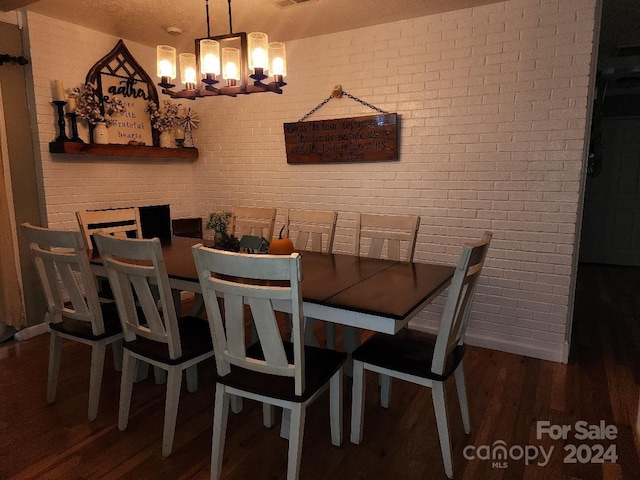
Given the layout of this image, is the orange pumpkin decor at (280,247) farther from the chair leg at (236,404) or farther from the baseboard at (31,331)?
the baseboard at (31,331)

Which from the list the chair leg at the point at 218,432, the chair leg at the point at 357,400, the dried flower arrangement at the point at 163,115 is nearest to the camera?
the chair leg at the point at 218,432

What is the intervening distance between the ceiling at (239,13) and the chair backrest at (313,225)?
1.38 metres

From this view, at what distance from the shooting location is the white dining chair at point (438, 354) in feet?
5.59

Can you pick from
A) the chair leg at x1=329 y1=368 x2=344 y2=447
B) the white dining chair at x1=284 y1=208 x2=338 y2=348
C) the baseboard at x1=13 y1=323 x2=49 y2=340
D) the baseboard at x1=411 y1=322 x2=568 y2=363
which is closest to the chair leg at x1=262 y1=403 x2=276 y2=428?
the chair leg at x1=329 y1=368 x2=344 y2=447

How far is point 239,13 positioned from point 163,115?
140 cm

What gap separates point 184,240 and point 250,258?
1.77 metres

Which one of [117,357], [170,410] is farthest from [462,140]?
[117,357]

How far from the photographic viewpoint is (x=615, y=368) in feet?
9.06

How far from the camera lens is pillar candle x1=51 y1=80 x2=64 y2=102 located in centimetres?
318

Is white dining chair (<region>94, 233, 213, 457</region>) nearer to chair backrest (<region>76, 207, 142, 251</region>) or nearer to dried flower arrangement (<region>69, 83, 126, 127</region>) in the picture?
chair backrest (<region>76, 207, 142, 251</region>)

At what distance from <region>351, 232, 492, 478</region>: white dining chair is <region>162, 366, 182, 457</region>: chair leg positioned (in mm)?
808

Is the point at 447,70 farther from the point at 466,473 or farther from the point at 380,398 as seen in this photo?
the point at 466,473

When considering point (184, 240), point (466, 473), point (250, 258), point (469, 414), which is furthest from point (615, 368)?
point (184, 240)

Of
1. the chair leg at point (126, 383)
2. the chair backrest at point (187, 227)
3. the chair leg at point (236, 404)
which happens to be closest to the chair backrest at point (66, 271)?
the chair leg at point (126, 383)
